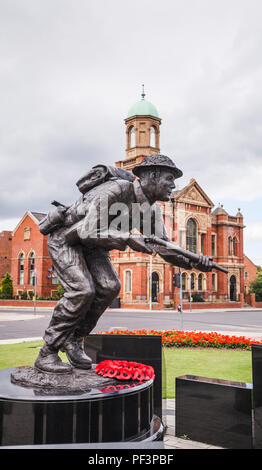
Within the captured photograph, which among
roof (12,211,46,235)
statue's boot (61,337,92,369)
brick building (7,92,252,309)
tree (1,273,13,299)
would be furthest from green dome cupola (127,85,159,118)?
statue's boot (61,337,92,369)

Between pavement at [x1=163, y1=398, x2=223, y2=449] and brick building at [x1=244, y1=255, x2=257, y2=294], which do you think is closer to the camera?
pavement at [x1=163, y1=398, x2=223, y2=449]

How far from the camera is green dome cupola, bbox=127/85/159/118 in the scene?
46.1m

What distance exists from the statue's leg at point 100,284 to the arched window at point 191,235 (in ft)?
141

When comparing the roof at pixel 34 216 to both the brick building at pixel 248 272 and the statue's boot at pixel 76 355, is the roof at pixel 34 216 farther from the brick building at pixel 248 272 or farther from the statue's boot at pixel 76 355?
the statue's boot at pixel 76 355

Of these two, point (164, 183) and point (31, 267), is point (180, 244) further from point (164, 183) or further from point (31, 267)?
point (164, 183)

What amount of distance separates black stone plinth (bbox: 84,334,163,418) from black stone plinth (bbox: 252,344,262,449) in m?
1.14


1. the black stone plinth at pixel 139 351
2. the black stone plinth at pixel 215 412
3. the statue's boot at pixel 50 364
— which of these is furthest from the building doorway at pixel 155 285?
the statue's boot at pixel 50 364

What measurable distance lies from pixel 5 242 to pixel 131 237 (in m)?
59.5

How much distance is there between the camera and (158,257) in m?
44.5

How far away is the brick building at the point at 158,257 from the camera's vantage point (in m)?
42.2

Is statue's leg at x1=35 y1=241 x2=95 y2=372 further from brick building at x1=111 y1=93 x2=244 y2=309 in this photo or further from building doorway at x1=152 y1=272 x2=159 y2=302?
building doorway at x1=152 y1=272 x2=159 y2=302

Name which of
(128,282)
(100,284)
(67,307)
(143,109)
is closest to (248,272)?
(128,282)

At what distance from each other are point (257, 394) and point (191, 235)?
4366cm

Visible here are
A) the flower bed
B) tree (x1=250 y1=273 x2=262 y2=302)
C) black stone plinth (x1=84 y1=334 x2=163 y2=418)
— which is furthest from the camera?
tree (x1=250 y1=273 x2=262 y2=302)
